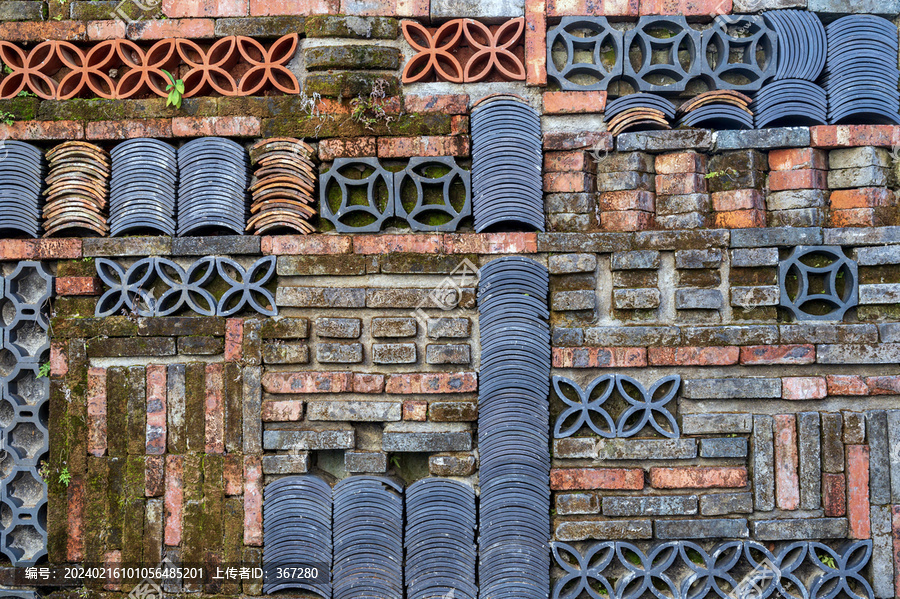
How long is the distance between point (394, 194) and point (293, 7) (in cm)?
126

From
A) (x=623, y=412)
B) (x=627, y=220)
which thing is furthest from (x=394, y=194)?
(x=623, y=412)

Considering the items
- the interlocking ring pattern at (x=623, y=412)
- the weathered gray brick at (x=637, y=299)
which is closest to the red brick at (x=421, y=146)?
the weathered gray brick at (x=637, y=299)

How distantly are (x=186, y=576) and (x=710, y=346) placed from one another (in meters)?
3.15

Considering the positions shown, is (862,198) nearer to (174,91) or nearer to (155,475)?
(174,91)

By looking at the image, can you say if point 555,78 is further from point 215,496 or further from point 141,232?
point 215,496

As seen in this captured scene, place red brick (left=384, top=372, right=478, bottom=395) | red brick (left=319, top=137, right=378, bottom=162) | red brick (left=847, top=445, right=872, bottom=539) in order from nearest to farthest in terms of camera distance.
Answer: red brick (left=847, top=445, right=872, bottom=539) → red brick (left=384, top=372, right=478, bottom=395) → red brick (left=319, top=137, right=378, bottom=162)

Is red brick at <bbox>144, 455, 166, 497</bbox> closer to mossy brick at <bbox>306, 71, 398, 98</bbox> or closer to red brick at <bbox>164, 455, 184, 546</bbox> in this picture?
red brick at <bbox>164, 455, 184, 546</bbox>

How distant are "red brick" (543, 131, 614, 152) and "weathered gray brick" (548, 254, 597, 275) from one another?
0.63 m

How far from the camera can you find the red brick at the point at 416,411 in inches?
118

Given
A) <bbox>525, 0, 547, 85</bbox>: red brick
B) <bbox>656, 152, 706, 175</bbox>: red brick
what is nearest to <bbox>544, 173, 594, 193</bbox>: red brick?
<bbox>656, 152, 706, 175</bbox>: red brick

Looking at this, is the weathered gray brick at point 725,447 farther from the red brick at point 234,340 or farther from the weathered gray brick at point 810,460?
the red brick at point 234,340

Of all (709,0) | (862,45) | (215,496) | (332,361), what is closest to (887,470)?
(862,45)

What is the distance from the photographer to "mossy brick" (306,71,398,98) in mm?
3133

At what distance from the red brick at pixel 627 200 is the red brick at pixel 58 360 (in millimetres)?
3200
